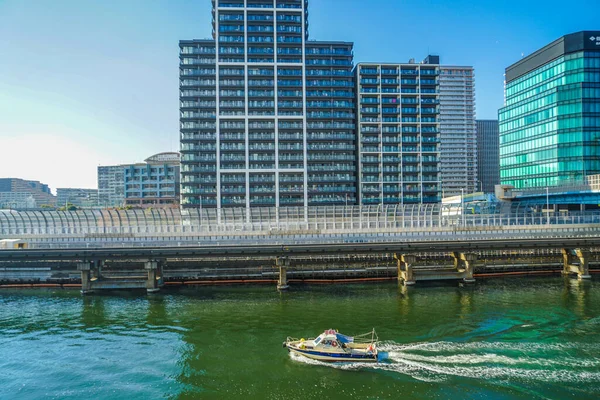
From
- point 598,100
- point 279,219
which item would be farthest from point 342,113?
point 598,100

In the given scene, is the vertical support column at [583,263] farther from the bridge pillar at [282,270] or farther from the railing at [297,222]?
the bridge pillar at [282,270]

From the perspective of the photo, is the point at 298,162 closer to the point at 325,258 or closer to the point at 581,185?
the point at 325,258

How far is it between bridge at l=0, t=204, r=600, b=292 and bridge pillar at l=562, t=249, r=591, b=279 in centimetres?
15

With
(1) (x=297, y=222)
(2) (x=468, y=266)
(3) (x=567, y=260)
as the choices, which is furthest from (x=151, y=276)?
(3) (x=567, y=260)

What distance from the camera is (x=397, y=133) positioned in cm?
11581

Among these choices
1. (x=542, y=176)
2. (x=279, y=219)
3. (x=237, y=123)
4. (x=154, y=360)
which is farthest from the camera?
(x=237, y=123)

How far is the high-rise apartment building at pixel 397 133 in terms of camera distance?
115 metres

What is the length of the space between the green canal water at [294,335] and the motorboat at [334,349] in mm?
717

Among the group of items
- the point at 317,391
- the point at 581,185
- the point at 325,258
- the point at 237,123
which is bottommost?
the point at 317,391

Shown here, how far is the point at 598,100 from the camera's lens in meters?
93.2

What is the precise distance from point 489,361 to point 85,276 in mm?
49797

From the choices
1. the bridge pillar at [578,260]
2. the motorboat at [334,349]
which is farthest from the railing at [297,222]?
the motorboat at [334,349]

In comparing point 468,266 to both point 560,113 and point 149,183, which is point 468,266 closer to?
point 560,113

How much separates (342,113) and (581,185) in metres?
62.5
